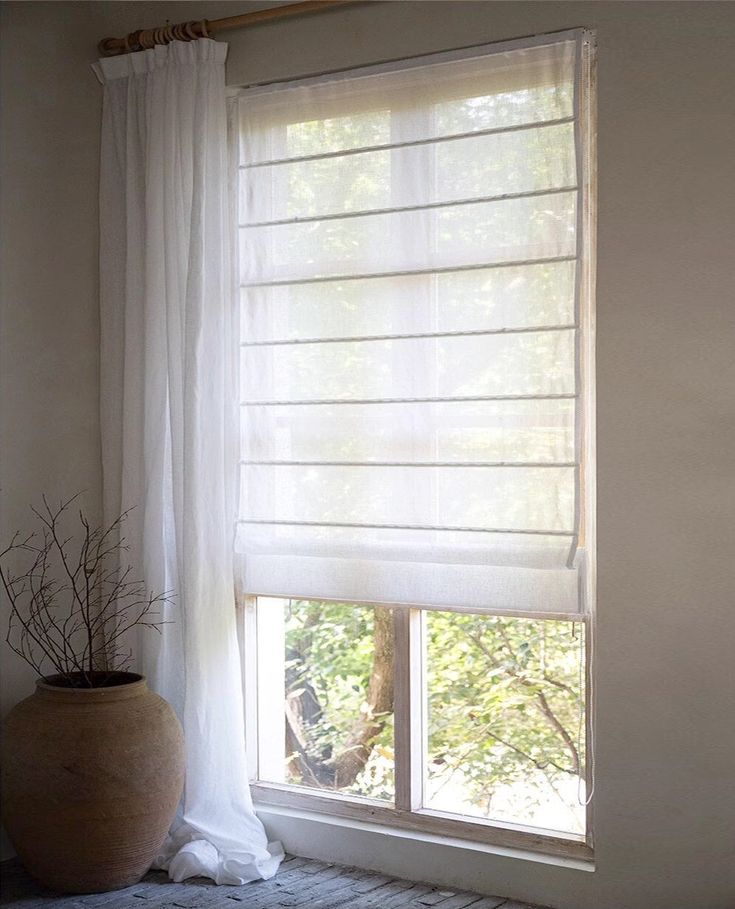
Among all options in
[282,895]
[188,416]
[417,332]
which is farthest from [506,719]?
[188,416]

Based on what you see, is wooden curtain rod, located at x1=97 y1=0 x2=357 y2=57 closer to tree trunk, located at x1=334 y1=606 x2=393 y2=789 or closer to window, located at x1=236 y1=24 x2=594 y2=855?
window, located at x1=236 y1=24 x2=594 y2=855

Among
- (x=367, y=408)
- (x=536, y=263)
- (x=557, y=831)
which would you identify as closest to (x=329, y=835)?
(x=557, y=831)

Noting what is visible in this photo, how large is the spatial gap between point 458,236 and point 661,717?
55.4 inches

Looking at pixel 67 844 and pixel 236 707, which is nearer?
pixel 67 844

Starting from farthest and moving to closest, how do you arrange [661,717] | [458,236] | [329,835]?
1. [329,835]
2. [458,236]
3. [661,717]

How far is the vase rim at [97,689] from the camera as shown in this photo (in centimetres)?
297

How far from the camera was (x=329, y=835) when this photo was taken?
125 inches

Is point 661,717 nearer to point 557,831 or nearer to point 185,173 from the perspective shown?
point 557,831

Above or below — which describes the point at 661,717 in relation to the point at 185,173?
below

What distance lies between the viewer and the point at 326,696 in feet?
10.8

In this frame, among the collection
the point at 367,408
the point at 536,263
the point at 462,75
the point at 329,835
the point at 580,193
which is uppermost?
the point at 462,75

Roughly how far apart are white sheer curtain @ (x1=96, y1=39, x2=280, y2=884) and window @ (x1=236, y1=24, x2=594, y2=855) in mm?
101

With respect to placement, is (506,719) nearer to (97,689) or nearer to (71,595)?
(97,689)

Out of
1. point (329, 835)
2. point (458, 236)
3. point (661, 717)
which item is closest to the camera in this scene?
point (661, 717)
